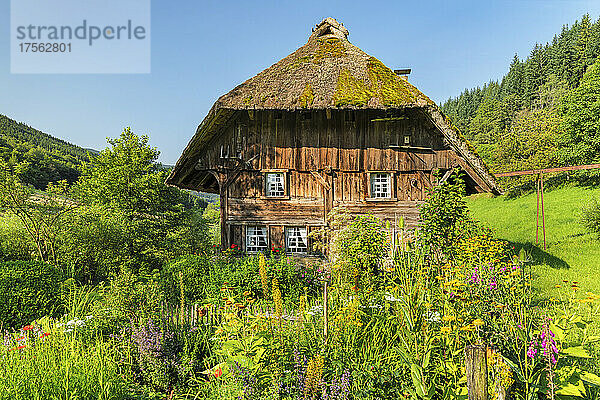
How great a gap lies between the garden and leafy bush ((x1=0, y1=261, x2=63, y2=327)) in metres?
0.02

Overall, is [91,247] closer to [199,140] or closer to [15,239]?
[15,239]

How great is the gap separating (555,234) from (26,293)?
19046 millimetres

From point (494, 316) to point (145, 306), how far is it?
176 inches

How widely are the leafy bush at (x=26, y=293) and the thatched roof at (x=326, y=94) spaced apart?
4283 millimetres

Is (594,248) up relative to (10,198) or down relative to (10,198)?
down

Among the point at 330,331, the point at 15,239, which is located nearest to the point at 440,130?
the point at 330,331

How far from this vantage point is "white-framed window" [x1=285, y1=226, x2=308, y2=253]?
1069cm

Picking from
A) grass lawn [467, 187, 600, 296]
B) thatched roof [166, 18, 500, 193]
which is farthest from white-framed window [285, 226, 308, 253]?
grass lawn [467, 187, 600, 296]

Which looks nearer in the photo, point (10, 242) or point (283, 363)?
point (283, 363)

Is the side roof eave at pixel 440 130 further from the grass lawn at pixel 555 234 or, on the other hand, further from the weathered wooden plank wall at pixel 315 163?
the grass lawn at pixel 555 234

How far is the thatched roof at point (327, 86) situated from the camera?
9.50 m

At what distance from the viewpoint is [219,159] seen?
Result: 35.2 ft

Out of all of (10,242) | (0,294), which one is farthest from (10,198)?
(0,294)

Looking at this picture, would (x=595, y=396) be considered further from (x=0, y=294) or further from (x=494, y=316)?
(x=0, y=294)
